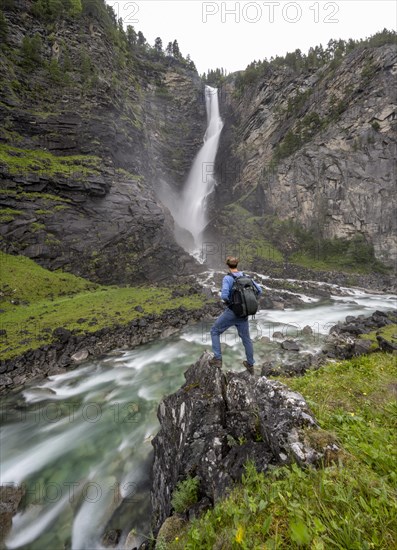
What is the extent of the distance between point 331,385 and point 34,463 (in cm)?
880

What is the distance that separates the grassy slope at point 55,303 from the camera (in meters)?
15.7

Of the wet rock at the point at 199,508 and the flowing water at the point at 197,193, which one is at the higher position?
the flowing water at the point at 197,193

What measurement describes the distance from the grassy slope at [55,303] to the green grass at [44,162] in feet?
38.2

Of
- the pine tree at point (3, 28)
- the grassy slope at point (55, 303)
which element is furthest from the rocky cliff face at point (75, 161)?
the grassy slope at point (55, 303)

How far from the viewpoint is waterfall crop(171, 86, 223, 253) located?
2264 inches

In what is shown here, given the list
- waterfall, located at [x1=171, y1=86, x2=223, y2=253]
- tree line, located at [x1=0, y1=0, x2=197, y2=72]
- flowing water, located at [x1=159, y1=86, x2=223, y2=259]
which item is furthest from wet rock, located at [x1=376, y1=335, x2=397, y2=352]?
tree line, located at [x1=0, y1=0, x2=197, y2=72]

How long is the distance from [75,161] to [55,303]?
21763 millimetres

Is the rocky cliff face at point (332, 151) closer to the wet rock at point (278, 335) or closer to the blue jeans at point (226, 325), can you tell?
the wet rock at point (278, 335)

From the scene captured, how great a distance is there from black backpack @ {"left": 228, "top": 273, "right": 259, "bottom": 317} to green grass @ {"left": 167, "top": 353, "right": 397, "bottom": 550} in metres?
2.69

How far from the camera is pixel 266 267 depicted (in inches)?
1567

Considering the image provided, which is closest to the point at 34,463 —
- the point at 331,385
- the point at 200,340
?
the point at 331,385

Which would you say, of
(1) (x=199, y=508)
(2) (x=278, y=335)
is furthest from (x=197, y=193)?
(1) (x=199, y=508)

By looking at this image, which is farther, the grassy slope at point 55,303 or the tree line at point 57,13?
the tree line at point 57,13

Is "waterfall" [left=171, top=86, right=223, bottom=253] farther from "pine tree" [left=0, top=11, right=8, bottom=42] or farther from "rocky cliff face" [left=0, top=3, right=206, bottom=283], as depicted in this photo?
"pine tree" [left=0, top=11, right=8, bottom=42]
